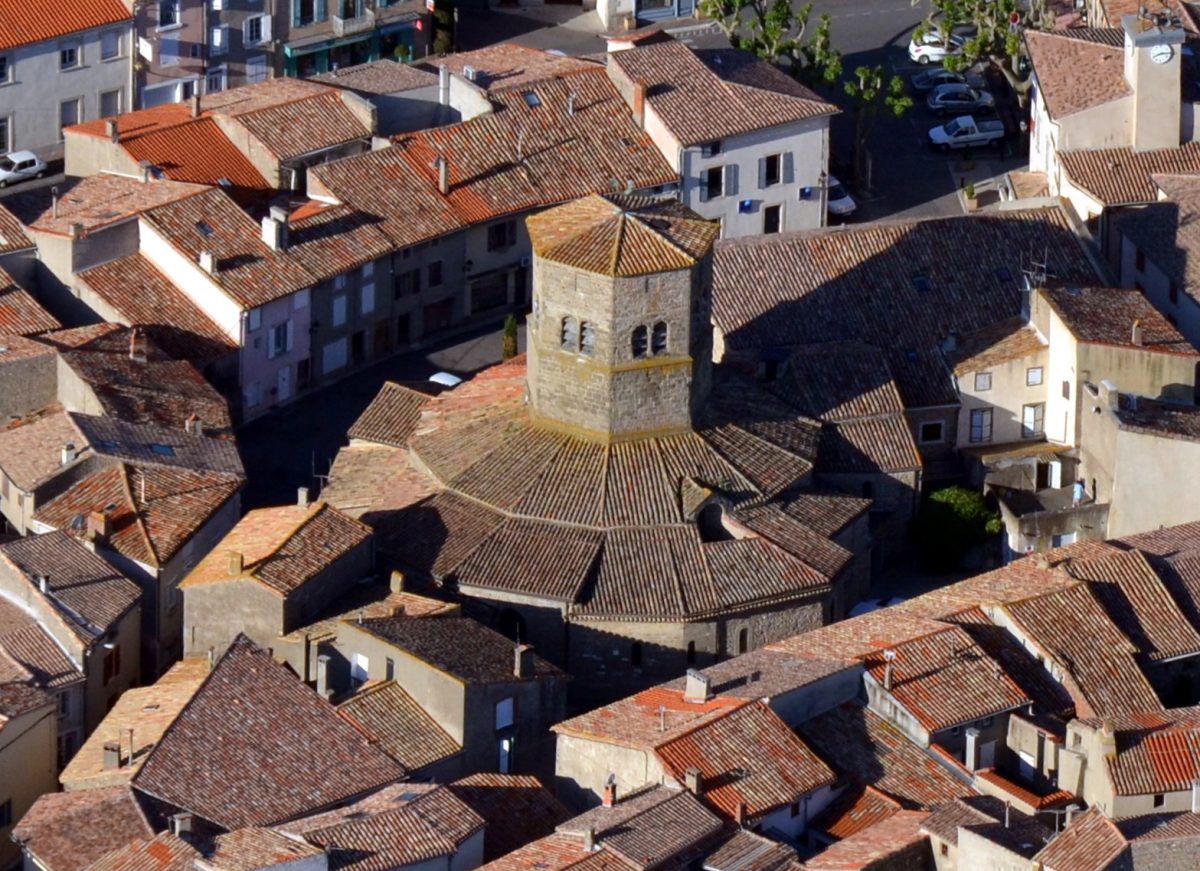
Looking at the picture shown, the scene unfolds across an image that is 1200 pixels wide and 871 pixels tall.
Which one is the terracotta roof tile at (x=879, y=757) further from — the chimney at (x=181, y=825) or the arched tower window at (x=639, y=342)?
the chimney at (x=181, y=825)

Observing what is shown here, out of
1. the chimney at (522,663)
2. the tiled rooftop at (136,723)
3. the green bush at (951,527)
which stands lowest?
the green bush at (951,527)

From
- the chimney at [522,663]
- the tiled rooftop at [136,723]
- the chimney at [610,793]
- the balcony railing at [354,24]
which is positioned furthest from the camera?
the balcony railing at [354,24]

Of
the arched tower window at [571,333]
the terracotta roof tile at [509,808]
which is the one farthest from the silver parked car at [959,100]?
the terracotta roof tile at [509,808]

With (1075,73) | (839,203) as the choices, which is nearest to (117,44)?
(839,203)

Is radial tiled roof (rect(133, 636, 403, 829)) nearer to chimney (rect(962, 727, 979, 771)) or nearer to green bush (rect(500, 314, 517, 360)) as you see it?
chimney (rect(962, 727, 979, 771))

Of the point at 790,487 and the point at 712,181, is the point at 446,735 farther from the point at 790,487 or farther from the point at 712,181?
the point at 712,181

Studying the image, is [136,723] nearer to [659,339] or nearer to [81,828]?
[81,828]
